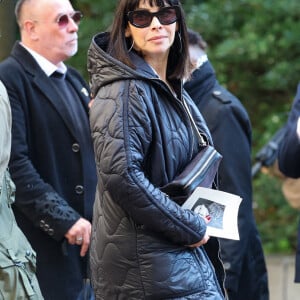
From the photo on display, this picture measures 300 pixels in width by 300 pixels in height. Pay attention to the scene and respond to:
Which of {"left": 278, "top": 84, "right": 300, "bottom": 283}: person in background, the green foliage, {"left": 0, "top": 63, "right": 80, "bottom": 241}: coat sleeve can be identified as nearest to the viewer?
{"left": 0, "top": 63, "right": 80, "bottom": 241}: coat sleeve

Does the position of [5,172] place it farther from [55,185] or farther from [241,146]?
[241,146]

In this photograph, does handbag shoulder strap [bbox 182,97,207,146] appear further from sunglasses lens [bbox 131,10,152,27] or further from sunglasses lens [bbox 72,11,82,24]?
sunglasses lens [bbox 72,11,82,24]

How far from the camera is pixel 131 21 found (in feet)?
16.3

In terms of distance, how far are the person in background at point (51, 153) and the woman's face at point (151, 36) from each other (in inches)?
51.1

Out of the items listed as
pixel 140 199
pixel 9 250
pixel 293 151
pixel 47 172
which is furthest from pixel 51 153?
pixel 140 199

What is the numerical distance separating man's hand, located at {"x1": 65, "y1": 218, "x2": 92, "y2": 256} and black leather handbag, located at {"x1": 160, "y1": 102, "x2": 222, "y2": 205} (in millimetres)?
1261

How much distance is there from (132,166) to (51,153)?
1.66m

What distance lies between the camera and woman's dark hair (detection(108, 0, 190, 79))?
4.92m

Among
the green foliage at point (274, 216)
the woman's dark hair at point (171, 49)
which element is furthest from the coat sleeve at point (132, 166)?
the green foliage at point (274, 216)

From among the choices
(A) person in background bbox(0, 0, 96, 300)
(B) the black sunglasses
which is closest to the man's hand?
(A) person in background bbox(0, 0, 96, 300)

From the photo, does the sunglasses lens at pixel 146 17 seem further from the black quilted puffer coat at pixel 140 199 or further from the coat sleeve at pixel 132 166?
the coat sleeve at pixel 132 166

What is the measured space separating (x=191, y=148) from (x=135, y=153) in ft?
1.18

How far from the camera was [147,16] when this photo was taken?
4980mm

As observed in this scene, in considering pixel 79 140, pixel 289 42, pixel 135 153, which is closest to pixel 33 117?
pixel 79 140
